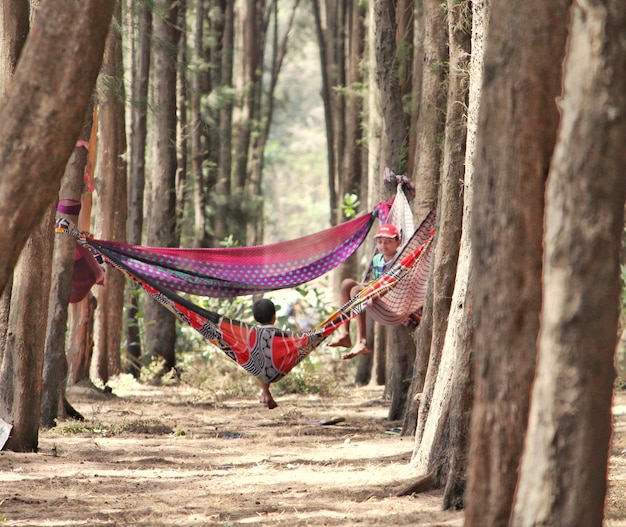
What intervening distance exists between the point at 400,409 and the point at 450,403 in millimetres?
3354

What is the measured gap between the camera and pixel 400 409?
27.2 ft

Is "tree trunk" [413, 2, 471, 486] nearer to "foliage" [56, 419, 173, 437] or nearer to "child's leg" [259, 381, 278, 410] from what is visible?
"child's leg" [259, 381, 278, 410]

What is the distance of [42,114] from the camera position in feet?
12.9

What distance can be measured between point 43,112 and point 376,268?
4887mm

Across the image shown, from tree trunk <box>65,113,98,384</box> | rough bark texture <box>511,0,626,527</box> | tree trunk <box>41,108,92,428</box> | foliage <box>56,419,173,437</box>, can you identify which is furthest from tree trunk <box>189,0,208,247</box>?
rough bark texture <box>511,0,626,527</box>

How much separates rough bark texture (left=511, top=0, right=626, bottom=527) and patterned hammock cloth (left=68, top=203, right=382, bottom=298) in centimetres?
502

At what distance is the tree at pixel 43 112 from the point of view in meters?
3.89

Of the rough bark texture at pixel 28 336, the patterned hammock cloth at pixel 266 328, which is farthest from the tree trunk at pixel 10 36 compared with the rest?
the patterned hammock cloth at pixel 266 328

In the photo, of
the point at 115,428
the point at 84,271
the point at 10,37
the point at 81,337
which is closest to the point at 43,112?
the point at 10,37

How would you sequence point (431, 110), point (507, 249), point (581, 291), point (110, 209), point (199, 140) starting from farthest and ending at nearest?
point (199, 140) < point (110, 209) < point (431, 110) < point (507, 249) < point (581, 291)

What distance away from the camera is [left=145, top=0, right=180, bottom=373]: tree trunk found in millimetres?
11547

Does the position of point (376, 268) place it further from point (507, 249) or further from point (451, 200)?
point (507, 249)

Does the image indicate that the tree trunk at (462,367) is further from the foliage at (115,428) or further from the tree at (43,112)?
the foliage at (115,428)

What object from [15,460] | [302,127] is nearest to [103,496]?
[15,460]
